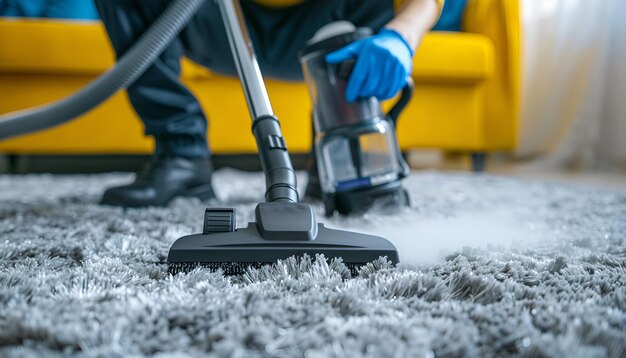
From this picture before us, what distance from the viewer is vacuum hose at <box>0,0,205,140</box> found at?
80 centimetres

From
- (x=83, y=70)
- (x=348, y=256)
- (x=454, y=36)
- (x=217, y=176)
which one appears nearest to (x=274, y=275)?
(x=348, y=256)

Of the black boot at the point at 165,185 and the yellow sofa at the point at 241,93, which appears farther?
the yellow sofa at the point at 241,93

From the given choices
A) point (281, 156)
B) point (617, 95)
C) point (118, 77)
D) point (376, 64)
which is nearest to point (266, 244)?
point (281, 156)

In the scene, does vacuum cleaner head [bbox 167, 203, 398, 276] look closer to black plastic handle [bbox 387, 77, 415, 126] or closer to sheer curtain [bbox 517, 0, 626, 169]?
black plastic handle [bbox 387, 77, 415, 126]

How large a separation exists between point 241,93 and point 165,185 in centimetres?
77

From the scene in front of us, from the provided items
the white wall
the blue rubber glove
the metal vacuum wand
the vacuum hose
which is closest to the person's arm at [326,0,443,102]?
the blue rubber glove

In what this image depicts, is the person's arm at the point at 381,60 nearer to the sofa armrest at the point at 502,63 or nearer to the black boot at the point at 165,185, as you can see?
the black boot at the point at 165,185

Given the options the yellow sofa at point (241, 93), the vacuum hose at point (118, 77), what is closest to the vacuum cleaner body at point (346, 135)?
the vacuum hose at point (118, 77)

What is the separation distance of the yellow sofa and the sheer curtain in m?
0.58

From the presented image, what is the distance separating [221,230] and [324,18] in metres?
0.70

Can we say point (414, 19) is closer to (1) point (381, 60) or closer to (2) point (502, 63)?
(1) point (381, 60)

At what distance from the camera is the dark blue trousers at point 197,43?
986 mm

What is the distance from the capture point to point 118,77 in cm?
82

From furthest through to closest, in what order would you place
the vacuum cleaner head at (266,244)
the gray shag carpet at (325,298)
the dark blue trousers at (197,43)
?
the dark blue trousers at (197,43)
the vacuum cleaner head at (266,244)
the gray shag carpet at (325,298)
